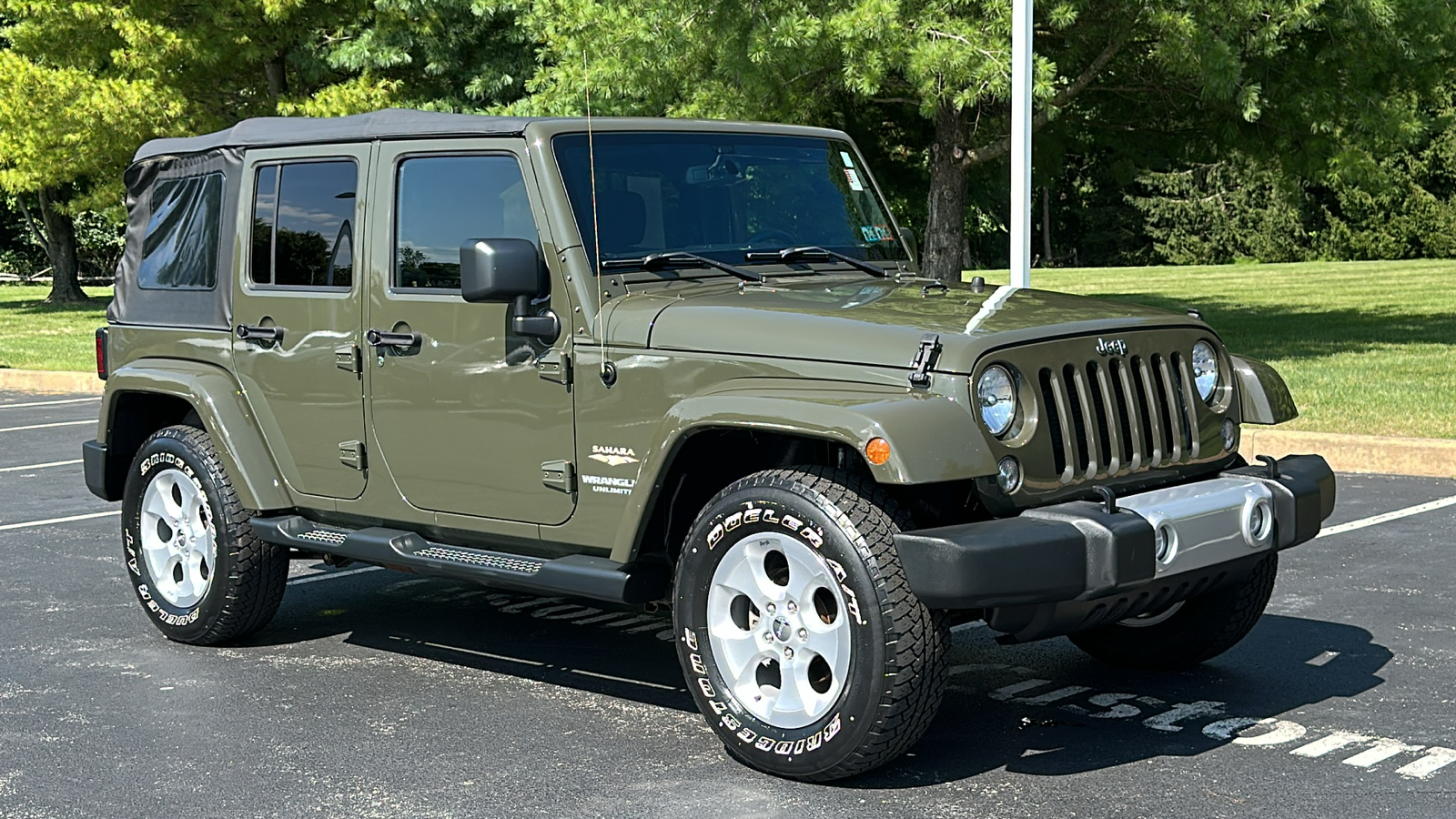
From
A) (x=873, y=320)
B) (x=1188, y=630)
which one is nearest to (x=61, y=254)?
(x=1188, y=630)

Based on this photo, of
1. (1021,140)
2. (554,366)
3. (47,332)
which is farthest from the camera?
(47,332)

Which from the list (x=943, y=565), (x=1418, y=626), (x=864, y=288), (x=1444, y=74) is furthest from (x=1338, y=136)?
(x=943, y=565)

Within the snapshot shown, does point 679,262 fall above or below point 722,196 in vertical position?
below

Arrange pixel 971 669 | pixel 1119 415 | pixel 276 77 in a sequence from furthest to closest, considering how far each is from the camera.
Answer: pixel 276 77 < pixel 971 669 < pixel 1119 415

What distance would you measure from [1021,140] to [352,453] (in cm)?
779

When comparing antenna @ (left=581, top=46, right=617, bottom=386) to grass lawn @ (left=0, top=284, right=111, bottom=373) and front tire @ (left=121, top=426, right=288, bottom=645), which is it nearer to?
front tire @ (left=121, top=426, right=288, bottom=645)

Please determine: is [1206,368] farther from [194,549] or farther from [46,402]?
[46,402]

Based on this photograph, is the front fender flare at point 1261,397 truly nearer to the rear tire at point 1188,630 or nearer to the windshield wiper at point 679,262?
the rear tire at point 1188,630

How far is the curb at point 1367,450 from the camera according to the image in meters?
10.6

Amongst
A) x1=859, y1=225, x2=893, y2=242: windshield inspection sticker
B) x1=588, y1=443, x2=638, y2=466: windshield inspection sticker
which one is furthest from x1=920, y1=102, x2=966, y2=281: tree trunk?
x1=588, y1=443, x2=638, y2=466: windshield inspection sticker

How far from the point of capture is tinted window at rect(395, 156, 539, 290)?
230 inches

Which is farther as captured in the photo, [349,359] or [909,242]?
[909,242]

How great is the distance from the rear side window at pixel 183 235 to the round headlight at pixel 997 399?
3.35 metres

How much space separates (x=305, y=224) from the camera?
255 inches
